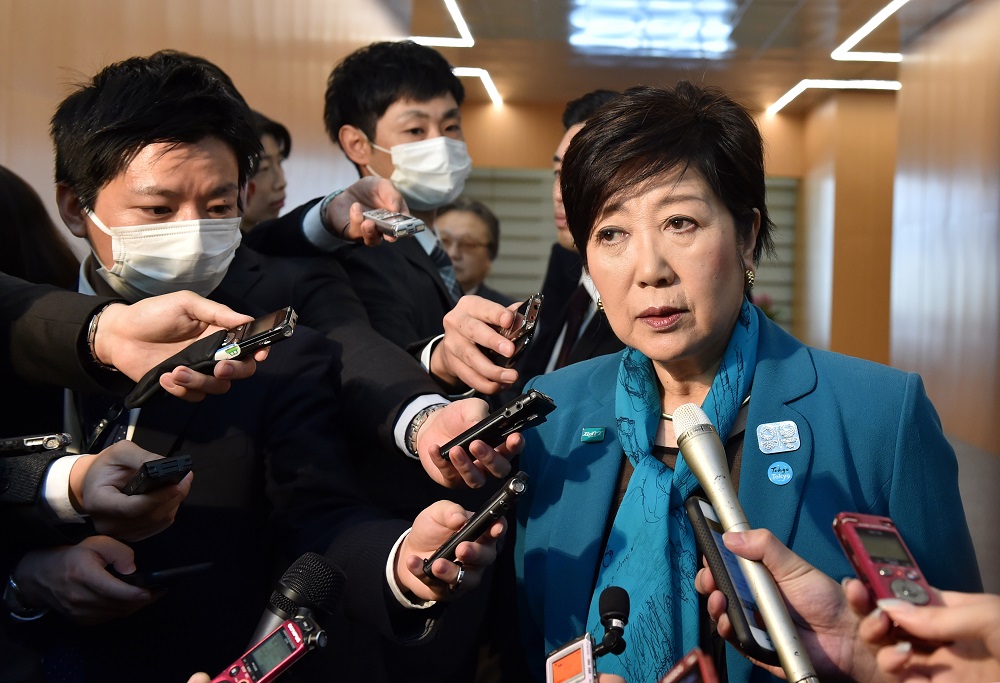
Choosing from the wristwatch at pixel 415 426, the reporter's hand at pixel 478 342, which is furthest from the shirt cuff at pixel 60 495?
the reporter's hand at pixel 478 342

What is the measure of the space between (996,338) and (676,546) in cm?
772

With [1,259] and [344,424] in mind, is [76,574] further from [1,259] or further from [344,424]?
[1,259]

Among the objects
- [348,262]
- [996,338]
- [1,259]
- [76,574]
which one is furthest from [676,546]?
[996,338]

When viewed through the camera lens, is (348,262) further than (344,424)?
Yes

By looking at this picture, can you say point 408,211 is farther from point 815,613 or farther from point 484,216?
point 484,216

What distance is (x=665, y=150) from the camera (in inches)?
68.6

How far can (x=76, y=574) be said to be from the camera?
1600 mm

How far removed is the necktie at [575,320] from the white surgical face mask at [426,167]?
0.50 m

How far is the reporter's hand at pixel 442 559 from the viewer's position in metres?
1.41

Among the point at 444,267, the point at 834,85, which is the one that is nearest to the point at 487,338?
the point at 444,267

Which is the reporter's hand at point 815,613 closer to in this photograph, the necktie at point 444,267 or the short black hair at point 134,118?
the short black hair at point 134,118

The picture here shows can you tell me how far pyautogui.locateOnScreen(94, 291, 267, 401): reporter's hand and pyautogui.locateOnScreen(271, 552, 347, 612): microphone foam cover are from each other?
439 millimetres

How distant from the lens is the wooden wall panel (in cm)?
852

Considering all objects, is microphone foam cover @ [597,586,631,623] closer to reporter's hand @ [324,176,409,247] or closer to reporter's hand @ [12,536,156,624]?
reporter's hand @ [12,536,156,624]
